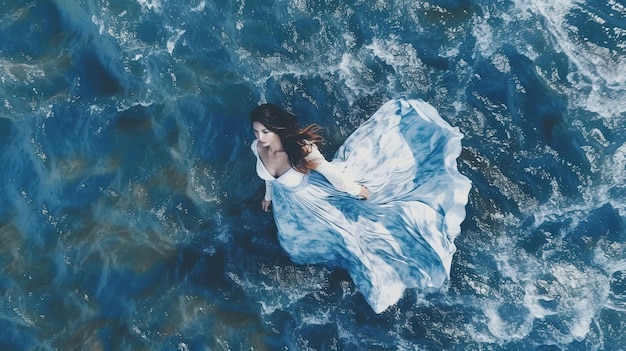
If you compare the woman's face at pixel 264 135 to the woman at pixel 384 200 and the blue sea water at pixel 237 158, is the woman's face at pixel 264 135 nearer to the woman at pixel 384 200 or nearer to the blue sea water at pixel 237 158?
the woman at pixel 384 200

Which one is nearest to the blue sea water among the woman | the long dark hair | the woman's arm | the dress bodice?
the woman

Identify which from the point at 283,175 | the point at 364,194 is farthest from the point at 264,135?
the point at 364,194

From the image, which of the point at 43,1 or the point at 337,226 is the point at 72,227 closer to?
the point at 43,1

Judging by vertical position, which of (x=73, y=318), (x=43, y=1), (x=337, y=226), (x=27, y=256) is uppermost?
(x=43, y=1)

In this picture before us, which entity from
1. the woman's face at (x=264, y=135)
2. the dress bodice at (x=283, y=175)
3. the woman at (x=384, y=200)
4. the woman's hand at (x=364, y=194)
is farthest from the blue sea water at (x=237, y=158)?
the woman's face at (x=264, y=135)

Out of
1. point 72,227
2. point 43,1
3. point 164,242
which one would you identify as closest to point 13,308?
point 72,227
